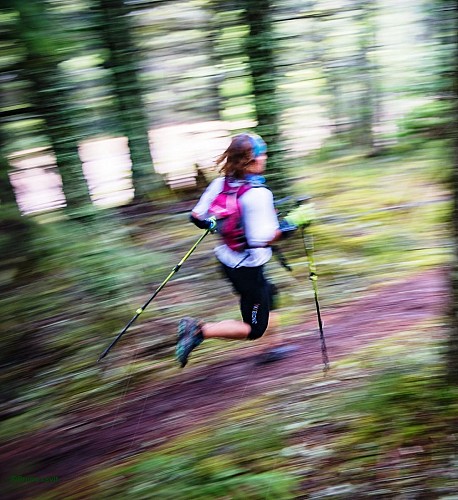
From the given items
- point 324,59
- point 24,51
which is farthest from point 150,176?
point 24,51

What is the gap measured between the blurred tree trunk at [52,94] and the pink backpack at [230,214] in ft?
4.37

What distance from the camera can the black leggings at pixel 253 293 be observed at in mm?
4867

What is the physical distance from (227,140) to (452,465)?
5869mm

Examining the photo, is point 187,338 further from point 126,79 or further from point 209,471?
point 126,79

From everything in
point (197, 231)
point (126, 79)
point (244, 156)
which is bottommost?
point (197, 231)

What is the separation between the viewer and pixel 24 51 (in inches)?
169

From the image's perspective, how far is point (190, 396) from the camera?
16.8 feet

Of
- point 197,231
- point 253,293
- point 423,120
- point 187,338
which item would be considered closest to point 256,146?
point 253,293

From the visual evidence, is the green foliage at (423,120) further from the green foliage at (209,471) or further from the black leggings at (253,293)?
the green foliage at (209,471)

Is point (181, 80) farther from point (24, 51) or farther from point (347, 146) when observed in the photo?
point (347, 146)

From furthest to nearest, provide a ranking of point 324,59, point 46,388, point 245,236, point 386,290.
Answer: point 324,59 → point 386,290 → point 46,388 → point 245,236

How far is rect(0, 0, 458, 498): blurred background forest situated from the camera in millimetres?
4082

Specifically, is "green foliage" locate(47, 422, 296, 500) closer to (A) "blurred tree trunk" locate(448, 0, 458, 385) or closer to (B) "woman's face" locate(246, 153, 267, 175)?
(A) "blurred tree trunk" locate(448, 0, 458, 385)

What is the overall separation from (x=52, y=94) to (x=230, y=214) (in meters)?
1.96
